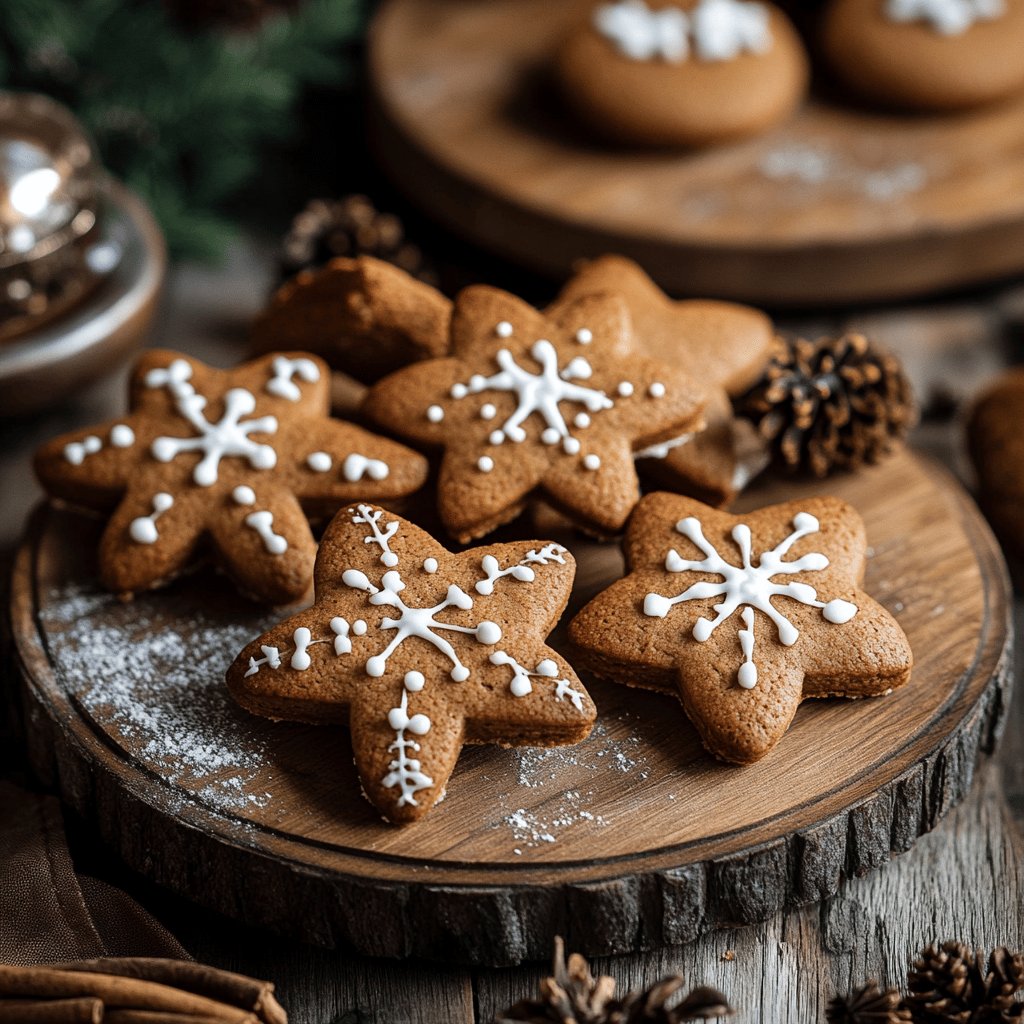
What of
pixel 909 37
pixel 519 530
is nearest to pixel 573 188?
pixel 909 37

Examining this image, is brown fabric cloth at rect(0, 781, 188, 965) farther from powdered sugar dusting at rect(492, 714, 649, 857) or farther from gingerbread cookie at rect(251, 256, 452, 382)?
gingerbread cookie at rect(251, 256, 452, 382)

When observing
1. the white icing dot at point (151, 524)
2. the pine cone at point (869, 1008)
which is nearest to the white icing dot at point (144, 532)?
the white icing dot at point (151, 524)

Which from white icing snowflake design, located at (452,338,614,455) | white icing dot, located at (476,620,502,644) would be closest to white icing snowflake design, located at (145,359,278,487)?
white icing snowflake design, located at (452,338,614,455)

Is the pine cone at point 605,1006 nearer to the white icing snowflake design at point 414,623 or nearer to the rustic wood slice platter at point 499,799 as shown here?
the rustic wood slice platter at point 499,799

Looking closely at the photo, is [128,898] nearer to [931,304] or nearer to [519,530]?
[519,530]

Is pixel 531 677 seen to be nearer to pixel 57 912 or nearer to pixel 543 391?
pixel 543 391
